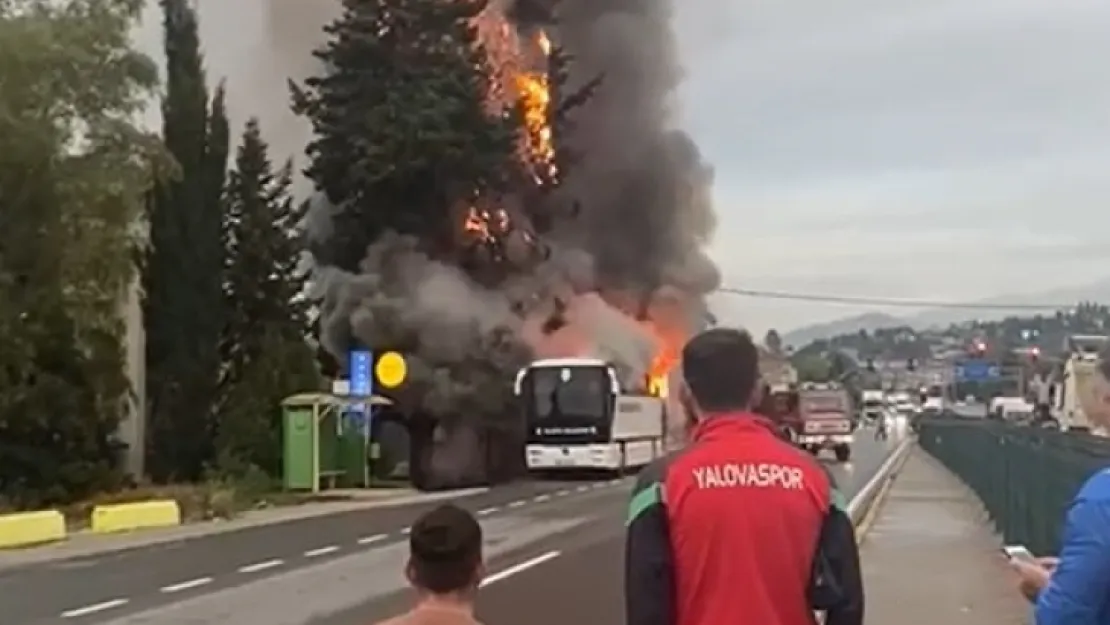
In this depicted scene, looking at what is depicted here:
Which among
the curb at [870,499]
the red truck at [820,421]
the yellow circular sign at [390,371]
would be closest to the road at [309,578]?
the curb at [870,499]

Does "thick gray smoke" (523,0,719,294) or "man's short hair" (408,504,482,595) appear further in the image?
"thick gray smoke" (523,0,719,294)

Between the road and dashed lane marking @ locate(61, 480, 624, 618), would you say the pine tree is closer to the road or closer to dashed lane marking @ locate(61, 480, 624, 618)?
the road

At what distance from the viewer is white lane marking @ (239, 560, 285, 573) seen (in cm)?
2341

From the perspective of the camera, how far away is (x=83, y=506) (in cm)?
3694

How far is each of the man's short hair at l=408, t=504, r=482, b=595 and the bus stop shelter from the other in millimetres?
39914

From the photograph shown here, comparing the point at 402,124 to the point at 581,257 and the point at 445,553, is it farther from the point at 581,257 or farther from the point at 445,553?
the point at 445,553

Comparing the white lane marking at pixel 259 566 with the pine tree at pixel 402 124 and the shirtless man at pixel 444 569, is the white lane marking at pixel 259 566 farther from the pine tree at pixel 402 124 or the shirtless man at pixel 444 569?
the pine tree at pixel 402 124

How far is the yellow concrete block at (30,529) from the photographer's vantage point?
96.0 feet

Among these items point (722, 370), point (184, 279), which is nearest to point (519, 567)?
point (722, 370)

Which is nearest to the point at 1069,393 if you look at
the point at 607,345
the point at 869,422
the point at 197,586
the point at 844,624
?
the point at 607,345

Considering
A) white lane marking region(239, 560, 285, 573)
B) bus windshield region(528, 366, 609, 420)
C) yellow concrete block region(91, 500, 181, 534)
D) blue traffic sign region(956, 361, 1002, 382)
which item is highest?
blue traffic sign region(956, 361, 1002, 382)

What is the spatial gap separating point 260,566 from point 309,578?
2.21 meters

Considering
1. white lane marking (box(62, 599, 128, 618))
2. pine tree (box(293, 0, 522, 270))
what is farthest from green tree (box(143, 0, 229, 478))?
white lane marking (box(62, 599, 128, 618))

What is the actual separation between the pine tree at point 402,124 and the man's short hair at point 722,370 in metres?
49.9
